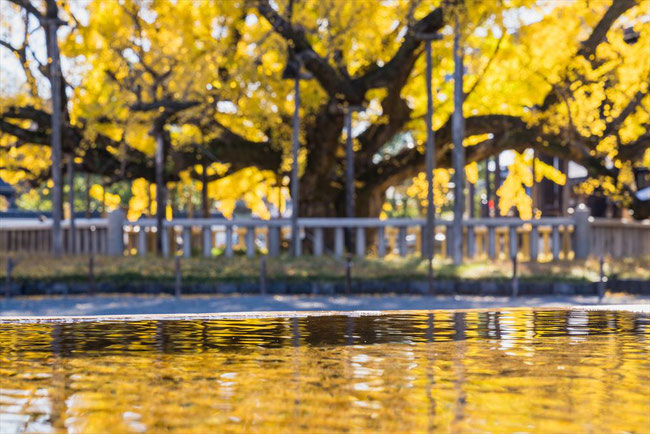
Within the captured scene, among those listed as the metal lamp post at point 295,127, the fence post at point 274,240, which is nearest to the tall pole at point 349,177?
the fence post at point 274,240

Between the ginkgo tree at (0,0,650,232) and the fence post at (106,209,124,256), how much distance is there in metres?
1.73

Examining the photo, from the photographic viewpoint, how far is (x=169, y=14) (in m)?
29.1

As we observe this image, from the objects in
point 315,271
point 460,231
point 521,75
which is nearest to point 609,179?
point 521,75

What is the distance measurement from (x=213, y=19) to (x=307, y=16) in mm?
4808

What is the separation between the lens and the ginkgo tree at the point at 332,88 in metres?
26.8

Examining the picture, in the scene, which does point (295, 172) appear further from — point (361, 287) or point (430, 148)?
point (361, 287)

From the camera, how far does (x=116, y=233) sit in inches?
1123

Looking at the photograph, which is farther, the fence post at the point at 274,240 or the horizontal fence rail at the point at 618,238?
the horizontal fence rail at the point at 618,238

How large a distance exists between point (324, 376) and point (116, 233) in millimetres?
21273

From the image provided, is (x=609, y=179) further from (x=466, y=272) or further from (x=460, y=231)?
(x=466, y=272)

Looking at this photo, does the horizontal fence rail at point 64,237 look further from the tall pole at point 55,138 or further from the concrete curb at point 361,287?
the concrete curb at point 361,287

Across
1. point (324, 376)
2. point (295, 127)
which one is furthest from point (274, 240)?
point (324, 376)

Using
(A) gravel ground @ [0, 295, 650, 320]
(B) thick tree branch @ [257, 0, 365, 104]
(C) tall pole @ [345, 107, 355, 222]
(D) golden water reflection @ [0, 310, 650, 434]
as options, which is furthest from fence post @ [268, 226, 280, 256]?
(D) golden water reflection @ [0, 310, 650, 434]

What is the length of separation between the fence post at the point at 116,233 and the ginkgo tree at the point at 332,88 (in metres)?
1.73
